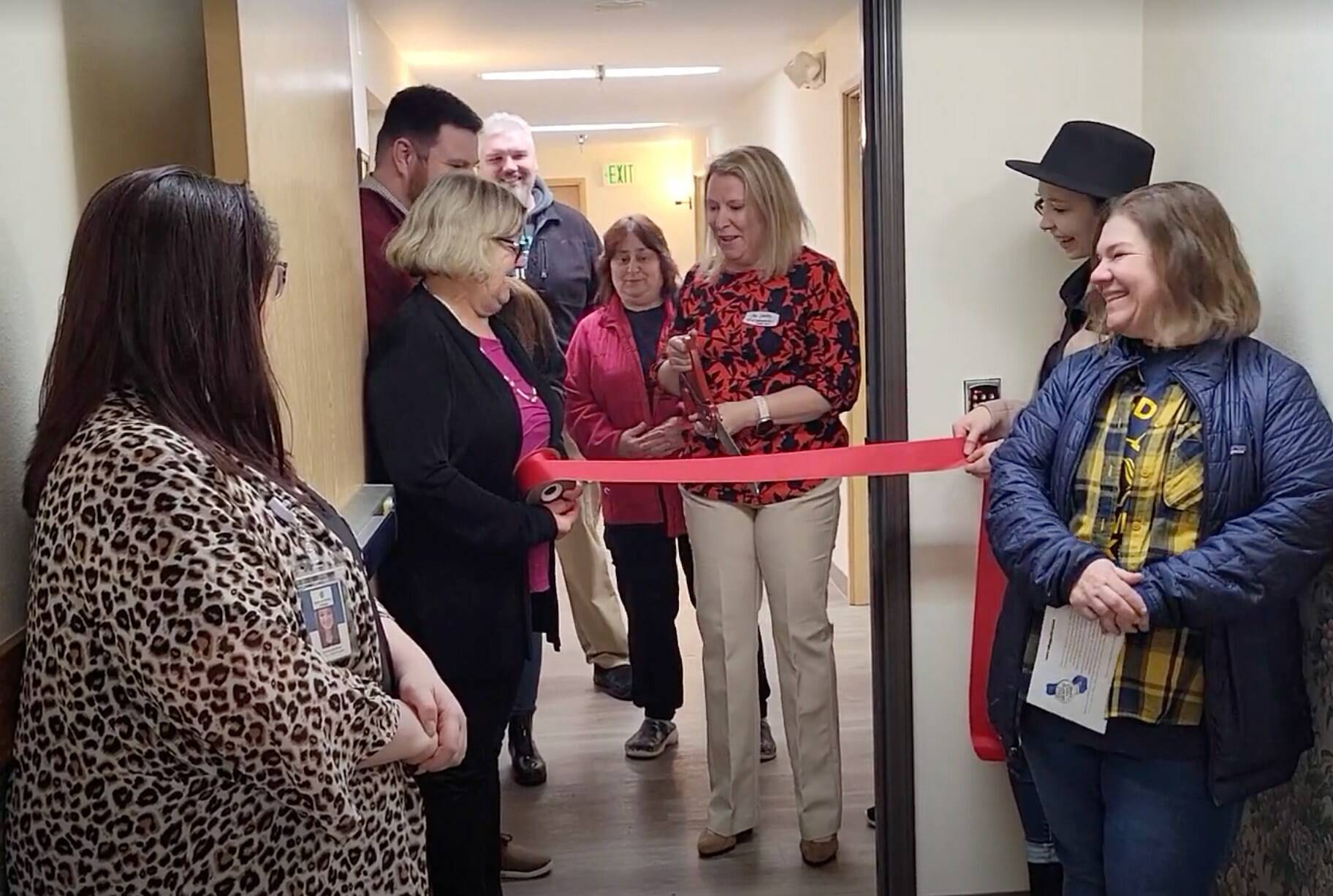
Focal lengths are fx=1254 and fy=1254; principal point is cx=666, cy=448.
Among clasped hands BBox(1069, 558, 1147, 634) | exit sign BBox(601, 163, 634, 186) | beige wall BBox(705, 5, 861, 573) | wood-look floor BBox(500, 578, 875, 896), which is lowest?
wood-look floor BBox(500, 578, 875, 896)

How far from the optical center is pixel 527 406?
7.42ft

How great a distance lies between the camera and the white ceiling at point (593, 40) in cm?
492

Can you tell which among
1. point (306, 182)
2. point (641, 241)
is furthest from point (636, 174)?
point (306, 182)

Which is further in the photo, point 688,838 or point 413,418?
point 688,838

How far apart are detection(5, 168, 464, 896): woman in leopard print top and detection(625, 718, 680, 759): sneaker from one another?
222 cm

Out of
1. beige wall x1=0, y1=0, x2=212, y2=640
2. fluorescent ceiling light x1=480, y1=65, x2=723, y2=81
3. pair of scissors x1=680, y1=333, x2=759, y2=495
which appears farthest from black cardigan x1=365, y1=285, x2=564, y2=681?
fluorescent ceiling light x1=480, y1=65, x2=723, y2=81

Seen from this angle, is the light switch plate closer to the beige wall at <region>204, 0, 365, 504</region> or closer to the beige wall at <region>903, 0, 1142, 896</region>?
the beige wall at <region>903, 0, 1142, 896</region>

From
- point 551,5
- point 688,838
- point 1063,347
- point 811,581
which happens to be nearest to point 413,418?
point 811,581

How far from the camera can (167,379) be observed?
1.15 metres

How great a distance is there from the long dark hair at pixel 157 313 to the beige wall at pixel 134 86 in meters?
0.33

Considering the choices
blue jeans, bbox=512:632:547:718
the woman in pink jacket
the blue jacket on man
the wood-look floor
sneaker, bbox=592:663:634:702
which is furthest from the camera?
sneaker, bbox=592:663:634:702

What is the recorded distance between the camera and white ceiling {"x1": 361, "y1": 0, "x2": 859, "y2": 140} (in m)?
4.92

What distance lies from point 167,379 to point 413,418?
3.21ft

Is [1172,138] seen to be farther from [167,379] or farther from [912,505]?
[167,379]
